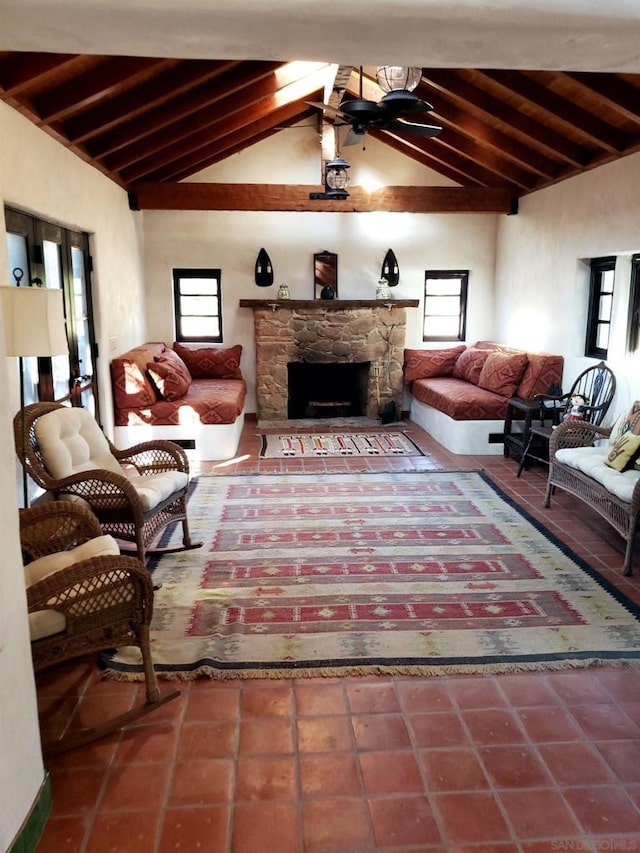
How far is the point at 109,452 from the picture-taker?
4102 millimetres

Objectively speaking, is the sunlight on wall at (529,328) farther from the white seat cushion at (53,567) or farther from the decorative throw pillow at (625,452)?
the white seat cushion at (53,567)

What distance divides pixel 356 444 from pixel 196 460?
5.71 feet

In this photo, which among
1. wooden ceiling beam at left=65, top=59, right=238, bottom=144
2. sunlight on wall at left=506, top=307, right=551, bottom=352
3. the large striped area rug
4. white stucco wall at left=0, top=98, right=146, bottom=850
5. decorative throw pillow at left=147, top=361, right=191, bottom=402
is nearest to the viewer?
white stucco wall at left=0, top=98, right=146, bottom=850

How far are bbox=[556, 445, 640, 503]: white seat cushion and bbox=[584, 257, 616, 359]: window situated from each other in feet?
5.68

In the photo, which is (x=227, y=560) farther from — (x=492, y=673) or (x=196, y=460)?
(x=196, y=460)

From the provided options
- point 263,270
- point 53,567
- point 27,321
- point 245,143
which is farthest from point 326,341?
point 53,567

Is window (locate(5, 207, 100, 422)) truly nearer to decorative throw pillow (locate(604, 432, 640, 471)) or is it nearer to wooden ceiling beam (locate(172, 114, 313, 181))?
wooden ceiling beam (locate(172, 114, 313, 181))

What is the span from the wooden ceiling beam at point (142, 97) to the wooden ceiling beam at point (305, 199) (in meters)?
2.38

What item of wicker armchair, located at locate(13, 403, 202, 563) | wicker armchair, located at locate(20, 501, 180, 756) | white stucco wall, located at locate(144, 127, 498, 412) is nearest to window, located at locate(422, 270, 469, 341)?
white stucco wall, located at locate(144, 127, 498, 412)

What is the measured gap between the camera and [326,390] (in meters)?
8.79

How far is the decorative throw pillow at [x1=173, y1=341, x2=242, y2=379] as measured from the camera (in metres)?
7.82

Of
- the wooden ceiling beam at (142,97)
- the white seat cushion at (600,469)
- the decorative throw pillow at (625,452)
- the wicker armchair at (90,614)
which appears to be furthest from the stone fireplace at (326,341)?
the wicker armchair at (90,614)

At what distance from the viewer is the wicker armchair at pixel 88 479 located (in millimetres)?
3459

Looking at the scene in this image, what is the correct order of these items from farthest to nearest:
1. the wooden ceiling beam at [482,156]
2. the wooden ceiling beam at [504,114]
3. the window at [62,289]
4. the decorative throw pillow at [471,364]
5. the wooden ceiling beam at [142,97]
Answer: the decorative throw pillow at [471,364]
the wooden ceiling beam at [482,156]
the wooden ceiling beam at [504,114]
the wooden ceiling beam at [142,97]
the window at [62,289]
